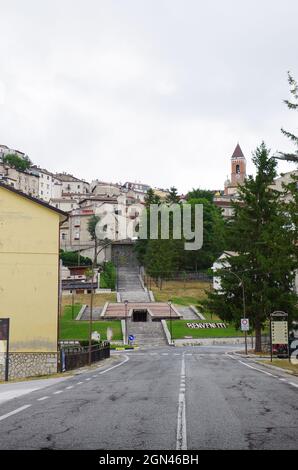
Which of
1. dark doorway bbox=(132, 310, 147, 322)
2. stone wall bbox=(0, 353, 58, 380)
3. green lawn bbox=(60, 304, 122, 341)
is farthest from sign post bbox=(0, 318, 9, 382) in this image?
dark doorway bbox=(132, 310, 147, 322)

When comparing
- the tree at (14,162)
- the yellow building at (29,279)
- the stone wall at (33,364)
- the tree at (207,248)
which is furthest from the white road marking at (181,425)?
the tree at (14,162)

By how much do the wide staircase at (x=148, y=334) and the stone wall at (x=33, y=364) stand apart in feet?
129

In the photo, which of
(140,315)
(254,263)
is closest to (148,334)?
(140,315)

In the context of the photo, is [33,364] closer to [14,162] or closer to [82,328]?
[82,328]

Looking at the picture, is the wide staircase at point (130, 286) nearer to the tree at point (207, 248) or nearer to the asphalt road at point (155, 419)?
the tree at point (207, 248)

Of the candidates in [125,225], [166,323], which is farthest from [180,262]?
[166,323]

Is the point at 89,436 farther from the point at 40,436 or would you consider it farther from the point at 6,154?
the point at 6,154

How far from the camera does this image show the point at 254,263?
51406 millimetres

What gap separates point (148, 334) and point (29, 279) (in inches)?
1836

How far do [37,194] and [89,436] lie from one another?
166m

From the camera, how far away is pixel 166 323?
8306 centimetres

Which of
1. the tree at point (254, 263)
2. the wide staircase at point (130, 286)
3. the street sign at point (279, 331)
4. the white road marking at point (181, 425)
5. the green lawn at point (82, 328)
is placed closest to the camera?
the white road marking at point (181, 425)

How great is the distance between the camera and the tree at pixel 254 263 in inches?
1933

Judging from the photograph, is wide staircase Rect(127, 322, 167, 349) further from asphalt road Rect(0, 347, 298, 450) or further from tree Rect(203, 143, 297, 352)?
asphalt road Rect(0, 347, 298, 450)
